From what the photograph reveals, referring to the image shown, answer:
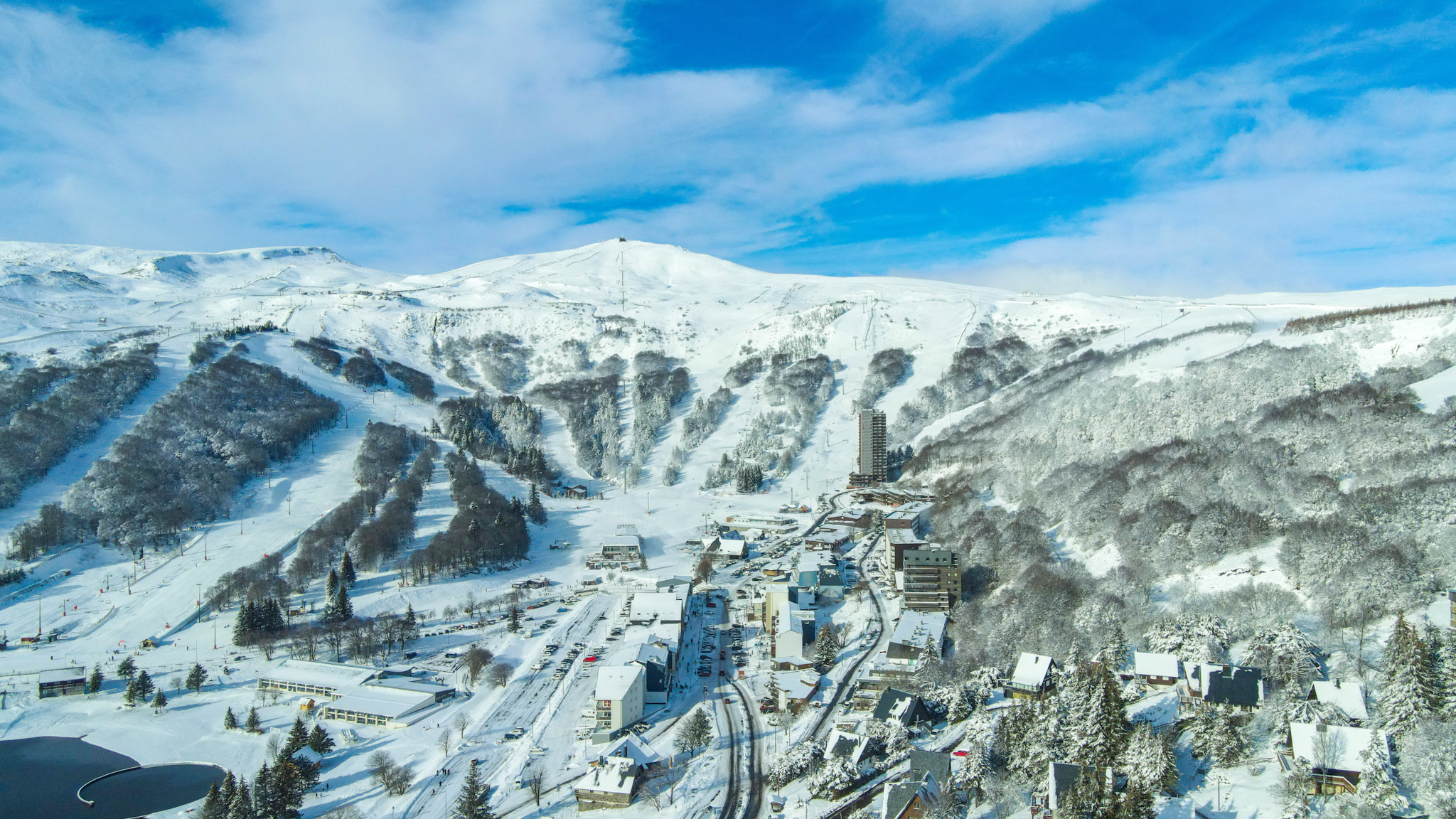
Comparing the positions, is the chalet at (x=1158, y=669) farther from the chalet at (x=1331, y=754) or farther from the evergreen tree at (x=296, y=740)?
the evergreen tree at (x=296, y=740)

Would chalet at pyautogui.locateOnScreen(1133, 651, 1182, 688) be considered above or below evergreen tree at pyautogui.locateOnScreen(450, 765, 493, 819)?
above

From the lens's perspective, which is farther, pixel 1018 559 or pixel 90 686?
pixel 1018 559

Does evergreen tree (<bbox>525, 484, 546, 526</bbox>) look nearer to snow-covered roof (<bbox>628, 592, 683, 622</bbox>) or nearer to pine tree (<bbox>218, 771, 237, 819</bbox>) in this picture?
snow-covered roof (<bbox>628, 592, 683, 622</bbox>)

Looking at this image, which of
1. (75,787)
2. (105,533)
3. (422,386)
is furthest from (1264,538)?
(422,386)

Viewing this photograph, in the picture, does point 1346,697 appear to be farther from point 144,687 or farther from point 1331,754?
point 144,687

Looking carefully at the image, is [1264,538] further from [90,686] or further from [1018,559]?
[90,686]

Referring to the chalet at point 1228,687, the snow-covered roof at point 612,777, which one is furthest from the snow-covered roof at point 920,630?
the snow-covered roof at point 612,777

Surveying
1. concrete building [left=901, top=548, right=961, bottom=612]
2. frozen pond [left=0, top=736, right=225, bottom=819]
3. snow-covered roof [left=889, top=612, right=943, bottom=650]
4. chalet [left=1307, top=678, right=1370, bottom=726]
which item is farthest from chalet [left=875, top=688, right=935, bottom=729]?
frozen pond [left=0, top=736, right=225, bottom=819]
